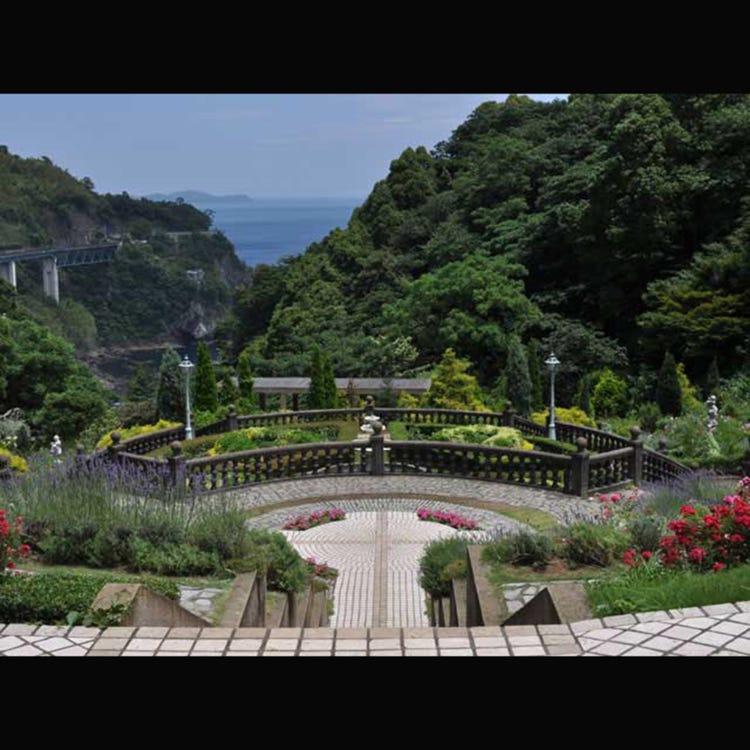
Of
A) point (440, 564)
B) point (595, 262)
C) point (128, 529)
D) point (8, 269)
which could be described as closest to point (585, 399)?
point (595, 262)

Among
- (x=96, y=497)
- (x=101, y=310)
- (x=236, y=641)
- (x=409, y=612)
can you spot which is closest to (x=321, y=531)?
(x=409, y=612)

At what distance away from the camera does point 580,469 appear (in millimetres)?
14922

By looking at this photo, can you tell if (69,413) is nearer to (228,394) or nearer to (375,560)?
(228,394)

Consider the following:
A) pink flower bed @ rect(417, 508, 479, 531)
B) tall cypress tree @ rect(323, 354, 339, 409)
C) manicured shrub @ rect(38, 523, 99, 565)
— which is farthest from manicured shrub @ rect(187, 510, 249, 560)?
tall cypress tree @ rect(323, 354, 339, 409)

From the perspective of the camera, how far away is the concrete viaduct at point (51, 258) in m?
76.8

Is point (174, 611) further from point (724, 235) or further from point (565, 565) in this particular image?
point (724, 235)

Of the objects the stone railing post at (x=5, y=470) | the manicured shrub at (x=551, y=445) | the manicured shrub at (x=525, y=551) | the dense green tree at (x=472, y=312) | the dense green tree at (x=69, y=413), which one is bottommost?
the dense green tree at (x=69, y=413)

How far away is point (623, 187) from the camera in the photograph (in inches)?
1293

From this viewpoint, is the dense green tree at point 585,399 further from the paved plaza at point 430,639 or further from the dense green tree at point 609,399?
the paved plaza at point 430,639

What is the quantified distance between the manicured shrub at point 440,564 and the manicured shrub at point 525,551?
1.49 m

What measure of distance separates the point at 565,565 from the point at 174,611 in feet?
10.8

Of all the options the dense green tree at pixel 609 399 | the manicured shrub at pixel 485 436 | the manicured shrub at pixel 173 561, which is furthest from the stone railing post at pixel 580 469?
the dense green tree at pixel 609 399

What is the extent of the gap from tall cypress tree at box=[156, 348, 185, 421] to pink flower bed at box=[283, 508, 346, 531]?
1374cm

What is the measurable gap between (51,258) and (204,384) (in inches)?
2390
